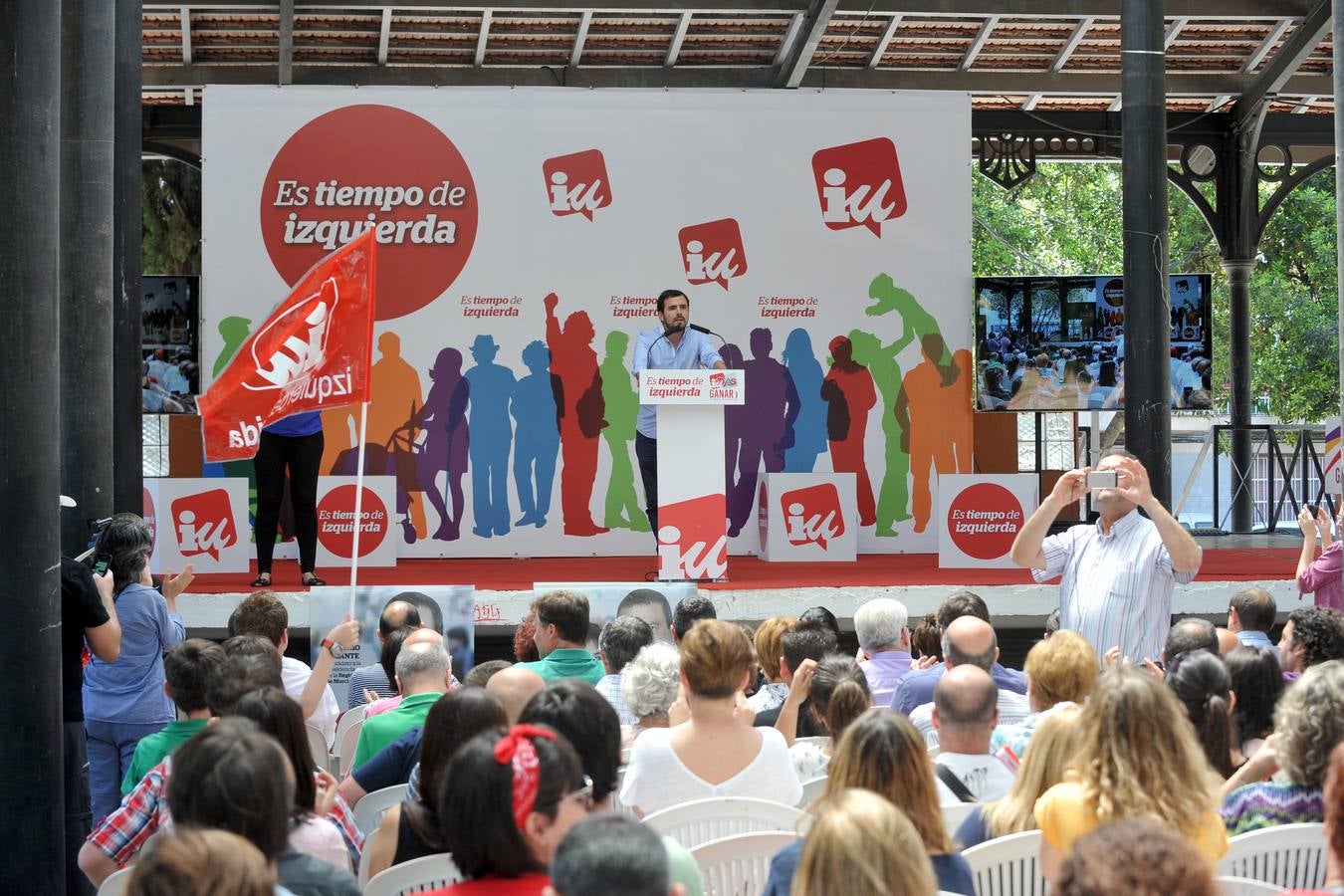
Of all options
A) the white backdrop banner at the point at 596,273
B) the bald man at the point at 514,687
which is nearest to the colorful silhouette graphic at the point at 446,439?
the white backdrop banner at the point at 596,273

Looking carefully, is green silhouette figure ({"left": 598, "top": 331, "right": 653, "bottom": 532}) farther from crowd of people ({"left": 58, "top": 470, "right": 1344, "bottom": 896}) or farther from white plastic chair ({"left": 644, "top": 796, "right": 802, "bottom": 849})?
white plastic chair ({"left": 644, "top": 796, "right": 802, "bottom": 849})

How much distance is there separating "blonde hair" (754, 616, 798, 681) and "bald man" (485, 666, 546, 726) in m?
1.24

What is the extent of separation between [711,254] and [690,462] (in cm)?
344

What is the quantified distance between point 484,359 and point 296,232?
1.64m

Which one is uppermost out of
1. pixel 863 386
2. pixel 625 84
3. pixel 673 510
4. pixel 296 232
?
pixel 625 84

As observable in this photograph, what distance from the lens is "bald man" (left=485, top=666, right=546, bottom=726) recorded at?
414 cm

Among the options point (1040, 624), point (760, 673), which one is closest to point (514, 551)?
point (1040, 624)

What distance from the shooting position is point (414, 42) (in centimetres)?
1195

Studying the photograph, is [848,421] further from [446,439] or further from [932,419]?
[446,439]

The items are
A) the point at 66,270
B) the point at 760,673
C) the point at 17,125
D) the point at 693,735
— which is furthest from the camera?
the point at 66,270

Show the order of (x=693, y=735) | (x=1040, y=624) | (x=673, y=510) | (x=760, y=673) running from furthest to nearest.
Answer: (x=1040, y=624) → (x=673, y=510) → (x=760, y=673) → (x=693, y=735)

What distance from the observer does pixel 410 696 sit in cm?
430

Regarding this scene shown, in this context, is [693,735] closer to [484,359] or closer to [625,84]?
[484,359]

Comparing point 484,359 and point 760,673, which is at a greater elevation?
point 484,359
